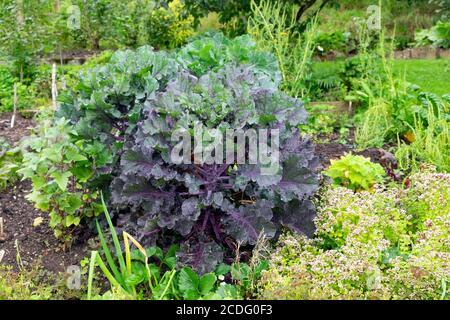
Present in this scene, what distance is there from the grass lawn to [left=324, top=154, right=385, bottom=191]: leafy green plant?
3084mm

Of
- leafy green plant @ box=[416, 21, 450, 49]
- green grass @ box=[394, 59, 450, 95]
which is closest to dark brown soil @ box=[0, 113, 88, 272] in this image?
green grass @ box=[394, 59, 450, 95]

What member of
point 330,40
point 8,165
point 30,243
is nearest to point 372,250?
point 30,243

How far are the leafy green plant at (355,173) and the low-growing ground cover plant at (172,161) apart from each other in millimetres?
598

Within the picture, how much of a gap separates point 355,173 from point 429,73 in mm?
5159

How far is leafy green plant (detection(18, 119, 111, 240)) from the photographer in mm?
3170

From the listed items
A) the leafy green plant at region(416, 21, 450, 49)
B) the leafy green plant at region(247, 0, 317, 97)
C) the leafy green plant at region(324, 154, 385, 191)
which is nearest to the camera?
the leafy green plant at region(324, 154, 385, 191)

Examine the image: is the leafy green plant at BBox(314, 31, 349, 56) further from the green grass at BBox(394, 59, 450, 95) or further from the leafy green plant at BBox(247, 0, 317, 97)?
the leafy green plant at BBox(247, 0, 317, 97)

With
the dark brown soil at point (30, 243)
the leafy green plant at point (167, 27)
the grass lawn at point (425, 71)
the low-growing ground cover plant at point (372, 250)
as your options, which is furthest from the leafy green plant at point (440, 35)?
the dark brown soil at point (30, 243)

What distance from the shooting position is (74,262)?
10.8ft

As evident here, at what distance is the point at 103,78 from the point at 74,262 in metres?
1.03

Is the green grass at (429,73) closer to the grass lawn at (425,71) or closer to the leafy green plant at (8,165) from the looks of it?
the grass lawn at (425,71)

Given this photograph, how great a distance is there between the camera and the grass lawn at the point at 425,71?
7.30 metres
